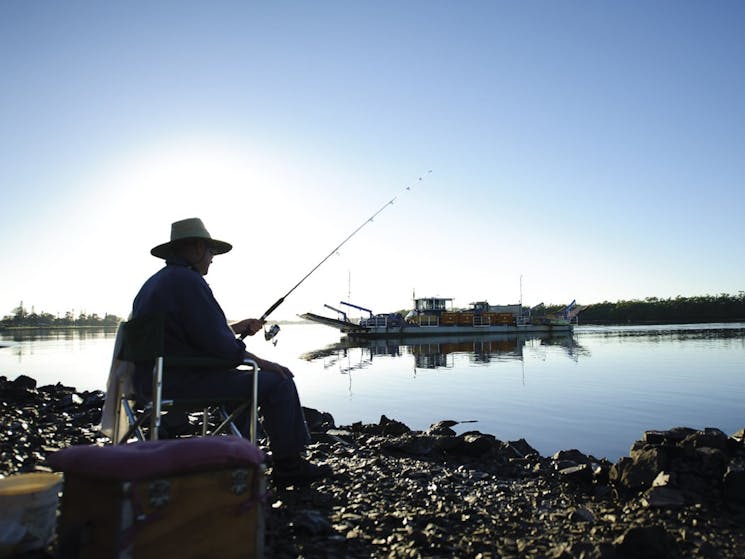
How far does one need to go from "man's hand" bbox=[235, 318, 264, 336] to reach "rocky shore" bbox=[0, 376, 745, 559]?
117 centimetres

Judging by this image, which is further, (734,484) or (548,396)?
(548,396)

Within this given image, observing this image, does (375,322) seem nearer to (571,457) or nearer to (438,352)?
(438,352)

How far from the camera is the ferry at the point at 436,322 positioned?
165ft

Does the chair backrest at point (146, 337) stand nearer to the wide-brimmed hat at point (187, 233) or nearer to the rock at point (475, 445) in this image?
the wide-brimmed hat at point (187, 233)

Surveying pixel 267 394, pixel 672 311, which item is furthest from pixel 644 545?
pixel 672 311

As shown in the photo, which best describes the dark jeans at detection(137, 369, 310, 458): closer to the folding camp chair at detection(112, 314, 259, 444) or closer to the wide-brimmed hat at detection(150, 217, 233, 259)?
the folding camp chair at detection(112, 314, 259, 444)

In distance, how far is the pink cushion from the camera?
1.74 meters

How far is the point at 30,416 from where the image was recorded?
761 centimetres

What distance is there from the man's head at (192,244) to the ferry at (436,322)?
4565 centimetres

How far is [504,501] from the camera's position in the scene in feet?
11.8

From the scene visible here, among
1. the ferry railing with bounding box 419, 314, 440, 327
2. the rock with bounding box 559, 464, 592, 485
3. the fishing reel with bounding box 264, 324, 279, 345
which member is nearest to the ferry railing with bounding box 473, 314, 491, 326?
the ferry railing with bounding box 419, 314, 440, 327

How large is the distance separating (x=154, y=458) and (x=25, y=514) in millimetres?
779

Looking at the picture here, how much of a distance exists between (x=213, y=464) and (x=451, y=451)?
3971 mm

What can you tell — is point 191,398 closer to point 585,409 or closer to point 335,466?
point 335,466
